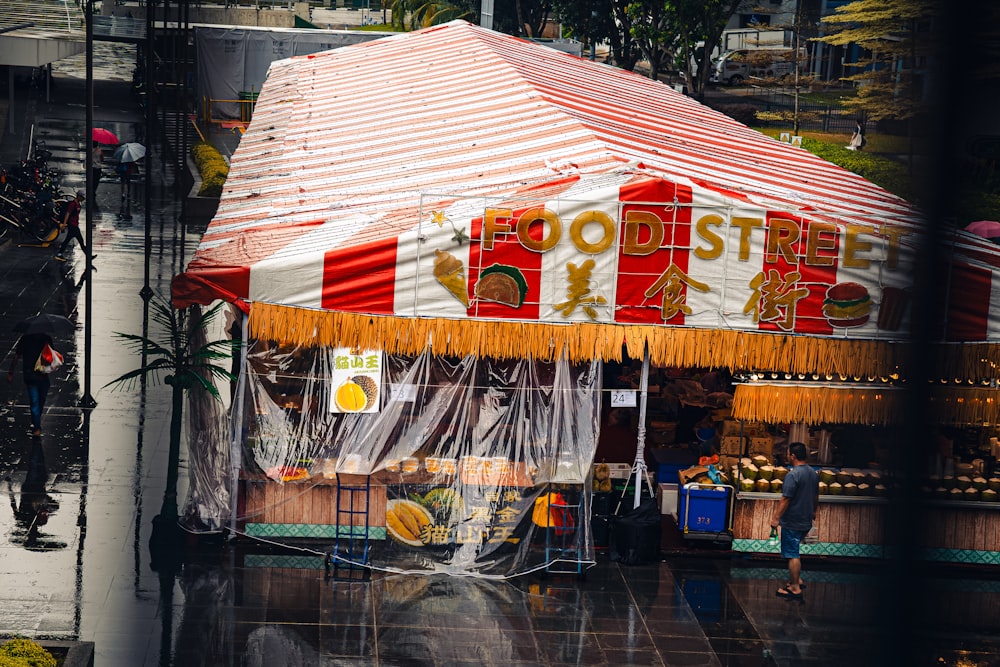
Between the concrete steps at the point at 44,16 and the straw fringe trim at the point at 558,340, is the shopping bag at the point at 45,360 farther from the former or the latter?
the concrete steps at the point at 44,16

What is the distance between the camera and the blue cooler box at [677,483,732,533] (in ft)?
44.1

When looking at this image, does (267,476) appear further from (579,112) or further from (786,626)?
(579,112)

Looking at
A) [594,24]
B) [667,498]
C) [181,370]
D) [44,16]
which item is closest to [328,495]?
[181,370]

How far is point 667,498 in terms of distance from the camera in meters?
14.2

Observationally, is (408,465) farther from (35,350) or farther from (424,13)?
(424,13)

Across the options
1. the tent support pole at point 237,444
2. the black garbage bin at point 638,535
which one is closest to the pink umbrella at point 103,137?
the tent support pole at point 237,444

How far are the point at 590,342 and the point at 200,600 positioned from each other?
4621 millimetres

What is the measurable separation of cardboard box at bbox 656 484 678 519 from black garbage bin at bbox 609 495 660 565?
907 mm

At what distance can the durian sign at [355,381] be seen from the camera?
497 inches

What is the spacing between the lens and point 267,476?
12.8 m

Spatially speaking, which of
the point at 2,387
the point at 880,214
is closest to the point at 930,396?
the point at 880,214

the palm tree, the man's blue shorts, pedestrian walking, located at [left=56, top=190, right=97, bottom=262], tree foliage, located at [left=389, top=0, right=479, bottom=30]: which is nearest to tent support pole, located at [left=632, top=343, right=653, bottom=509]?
the man's blue shorts

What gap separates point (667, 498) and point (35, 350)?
7710 mm

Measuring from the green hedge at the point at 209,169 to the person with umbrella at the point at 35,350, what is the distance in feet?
46.8
